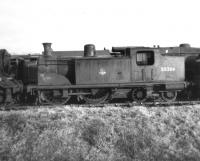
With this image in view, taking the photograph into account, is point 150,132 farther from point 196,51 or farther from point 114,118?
point 196,51

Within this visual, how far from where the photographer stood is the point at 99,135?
850cm

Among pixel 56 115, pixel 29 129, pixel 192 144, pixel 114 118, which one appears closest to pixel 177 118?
pixel 192 144

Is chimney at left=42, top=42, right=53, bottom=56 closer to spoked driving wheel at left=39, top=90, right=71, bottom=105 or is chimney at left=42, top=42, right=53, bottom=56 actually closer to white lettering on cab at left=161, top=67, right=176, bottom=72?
spoked driving wheel at left=39, top=90, right=71, bottom=105

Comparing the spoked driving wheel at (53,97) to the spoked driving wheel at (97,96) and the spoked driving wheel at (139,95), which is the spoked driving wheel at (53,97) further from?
the spoked driving wheel at (139,95)

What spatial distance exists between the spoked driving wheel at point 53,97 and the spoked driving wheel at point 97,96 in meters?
0.88

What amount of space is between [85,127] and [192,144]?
3549 mm

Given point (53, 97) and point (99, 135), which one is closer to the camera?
point (99, 135)

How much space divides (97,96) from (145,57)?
9.56ft

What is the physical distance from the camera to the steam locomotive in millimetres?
11719

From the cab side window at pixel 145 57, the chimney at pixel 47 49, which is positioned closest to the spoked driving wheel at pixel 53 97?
the chimney at pixel 47 49

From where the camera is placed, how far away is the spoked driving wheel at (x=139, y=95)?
1201cm

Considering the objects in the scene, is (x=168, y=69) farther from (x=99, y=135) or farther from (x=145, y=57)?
(x=99, y=135)

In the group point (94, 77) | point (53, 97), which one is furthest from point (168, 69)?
point (53, 97)

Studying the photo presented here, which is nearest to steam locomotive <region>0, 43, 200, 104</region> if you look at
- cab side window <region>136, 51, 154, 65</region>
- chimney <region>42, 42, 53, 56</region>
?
cab side window <region>136, 51, 154, 65</region>
